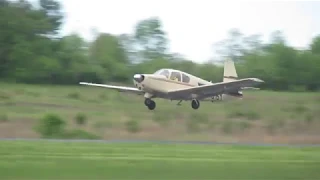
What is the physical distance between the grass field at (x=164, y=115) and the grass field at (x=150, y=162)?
23.0ft

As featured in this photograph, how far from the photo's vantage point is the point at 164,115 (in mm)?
34812

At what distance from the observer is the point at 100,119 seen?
33.4 m

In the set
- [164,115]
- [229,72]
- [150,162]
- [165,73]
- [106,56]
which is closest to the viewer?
[150,162]

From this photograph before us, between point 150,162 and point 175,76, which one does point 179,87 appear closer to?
point 175,76

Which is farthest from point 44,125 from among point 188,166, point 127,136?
point 188,166

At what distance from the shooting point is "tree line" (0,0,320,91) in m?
51.2

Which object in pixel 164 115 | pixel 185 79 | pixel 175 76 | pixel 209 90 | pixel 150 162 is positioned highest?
pixel 175 76

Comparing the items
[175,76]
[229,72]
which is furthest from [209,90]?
[229,72]

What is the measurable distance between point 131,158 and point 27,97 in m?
25.1

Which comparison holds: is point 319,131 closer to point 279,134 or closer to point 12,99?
point 279,134

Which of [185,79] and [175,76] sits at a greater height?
[175,76]

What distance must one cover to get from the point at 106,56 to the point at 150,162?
45270mm

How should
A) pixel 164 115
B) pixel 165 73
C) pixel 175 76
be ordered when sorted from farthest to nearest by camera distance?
pixel 175 76 → pixel 165 73 → pixel 164 115

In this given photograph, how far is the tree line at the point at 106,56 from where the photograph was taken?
5119 centimetres
